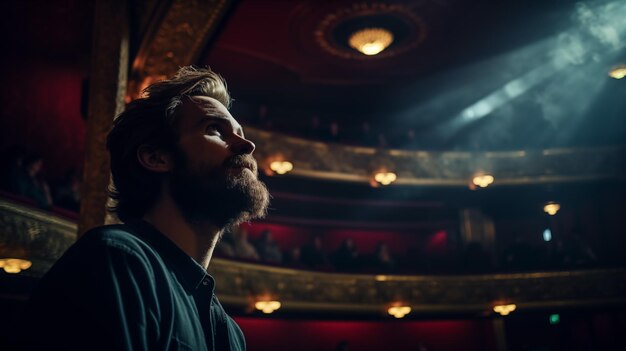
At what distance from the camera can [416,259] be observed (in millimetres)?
10859

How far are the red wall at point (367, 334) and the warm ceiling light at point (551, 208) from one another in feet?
11.1

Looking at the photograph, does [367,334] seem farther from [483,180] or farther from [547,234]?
[547,234]

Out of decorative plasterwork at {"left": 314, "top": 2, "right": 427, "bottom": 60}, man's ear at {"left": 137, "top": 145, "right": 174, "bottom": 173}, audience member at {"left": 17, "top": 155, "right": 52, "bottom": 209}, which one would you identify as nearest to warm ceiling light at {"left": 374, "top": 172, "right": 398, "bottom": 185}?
decorative plasterwork at {"left": 314, "top": 2, "right": 427, "bottom": 60}

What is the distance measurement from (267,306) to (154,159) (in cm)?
758

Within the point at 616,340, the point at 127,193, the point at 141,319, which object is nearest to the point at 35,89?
the point at 127,193

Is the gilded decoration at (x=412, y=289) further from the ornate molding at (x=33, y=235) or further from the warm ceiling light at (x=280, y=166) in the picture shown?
the ornate molding at (x=33, y=235)

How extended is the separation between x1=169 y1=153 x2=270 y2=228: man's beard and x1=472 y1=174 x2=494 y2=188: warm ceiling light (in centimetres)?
1081

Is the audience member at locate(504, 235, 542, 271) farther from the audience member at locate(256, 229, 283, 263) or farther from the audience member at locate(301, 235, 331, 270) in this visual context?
the audience member at locate(256, 229, 283, 263)

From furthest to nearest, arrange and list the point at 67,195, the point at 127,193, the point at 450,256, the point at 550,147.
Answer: the point at 550,147, the point at 450,256, the point at 67,195, the point at 127,193

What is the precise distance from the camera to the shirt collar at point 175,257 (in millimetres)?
1056

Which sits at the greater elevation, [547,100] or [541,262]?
[547,100]

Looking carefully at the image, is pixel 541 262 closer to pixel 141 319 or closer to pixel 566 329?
pixel 566 329

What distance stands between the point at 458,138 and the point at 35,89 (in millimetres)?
9551

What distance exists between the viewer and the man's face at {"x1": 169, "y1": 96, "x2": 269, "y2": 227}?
1210 millimetres
